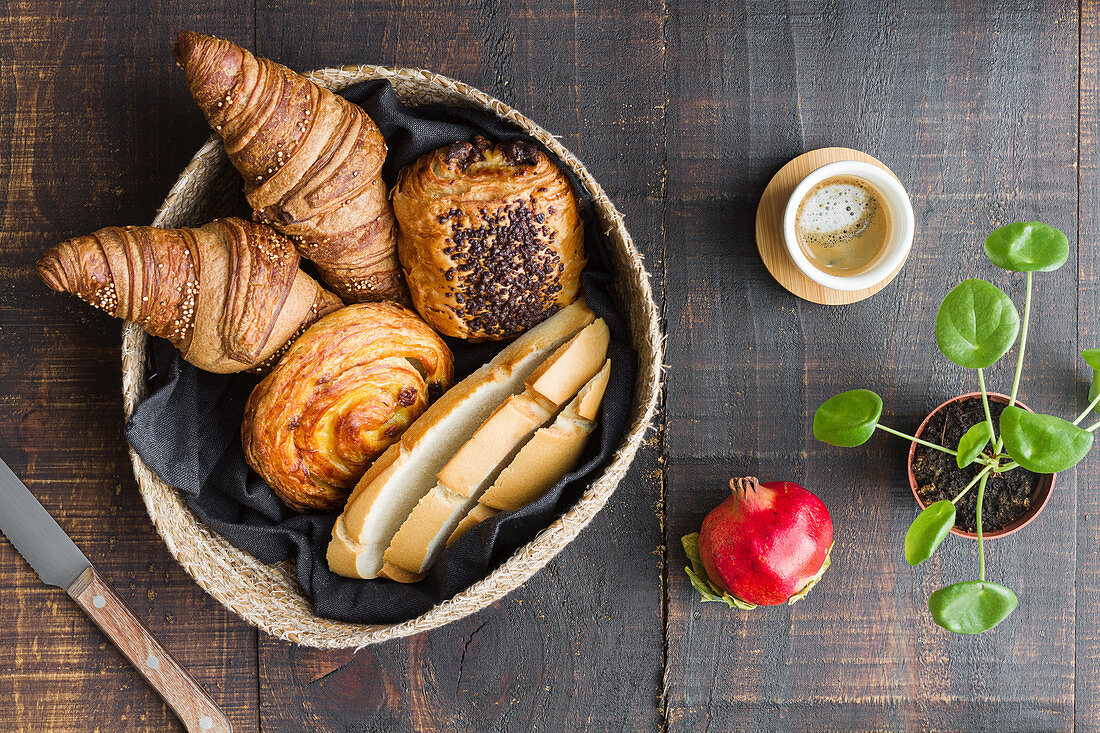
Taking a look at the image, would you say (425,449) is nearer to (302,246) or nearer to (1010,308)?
(302,246)

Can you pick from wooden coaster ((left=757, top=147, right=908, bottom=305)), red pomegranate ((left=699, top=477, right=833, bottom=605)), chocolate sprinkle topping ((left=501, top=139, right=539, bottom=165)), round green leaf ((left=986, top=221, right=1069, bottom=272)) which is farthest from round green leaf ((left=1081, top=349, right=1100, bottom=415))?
chocolate sprinkle topping ((left=501, top=139, right=539, bottom=165))

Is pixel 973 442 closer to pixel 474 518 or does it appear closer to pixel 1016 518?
pixel 1016 518

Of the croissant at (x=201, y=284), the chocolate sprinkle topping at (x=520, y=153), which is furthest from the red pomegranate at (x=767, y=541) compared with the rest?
the croissant at (x=201, y=284)

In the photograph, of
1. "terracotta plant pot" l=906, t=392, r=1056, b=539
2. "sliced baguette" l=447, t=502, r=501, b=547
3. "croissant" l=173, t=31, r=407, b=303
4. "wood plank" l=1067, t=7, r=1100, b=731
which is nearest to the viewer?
"croissant" l=173, t=31, r=407, b=303

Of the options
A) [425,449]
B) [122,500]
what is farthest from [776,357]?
[122,500]

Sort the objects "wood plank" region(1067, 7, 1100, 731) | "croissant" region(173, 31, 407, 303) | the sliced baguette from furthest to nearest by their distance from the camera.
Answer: "wood plank" region(1067, 7, 1100, 731)
the sliced baguette
"croissant" region(173, 31, 407, 303)

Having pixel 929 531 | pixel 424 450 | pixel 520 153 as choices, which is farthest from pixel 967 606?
pixel 520 153

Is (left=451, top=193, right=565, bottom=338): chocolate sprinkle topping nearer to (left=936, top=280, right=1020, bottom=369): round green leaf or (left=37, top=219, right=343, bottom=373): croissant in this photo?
(left=37, top=219, right=343, bottom=373): croissant
